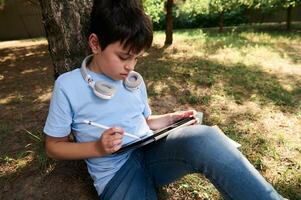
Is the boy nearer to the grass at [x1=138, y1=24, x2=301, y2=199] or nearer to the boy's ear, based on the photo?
the boy's ear

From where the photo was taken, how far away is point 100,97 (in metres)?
1.99

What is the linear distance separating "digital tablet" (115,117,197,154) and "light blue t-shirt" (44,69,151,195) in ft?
0.38

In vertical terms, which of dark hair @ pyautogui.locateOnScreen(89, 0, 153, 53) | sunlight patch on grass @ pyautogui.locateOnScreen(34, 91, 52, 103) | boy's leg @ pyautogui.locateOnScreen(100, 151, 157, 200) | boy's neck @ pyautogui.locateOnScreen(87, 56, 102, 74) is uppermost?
dark hair @ pyautogui.locateOnScreen(89, 0, 153, 53)

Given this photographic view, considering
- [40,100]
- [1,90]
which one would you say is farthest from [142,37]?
[1,90]

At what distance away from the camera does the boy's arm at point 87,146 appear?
1.78 metres

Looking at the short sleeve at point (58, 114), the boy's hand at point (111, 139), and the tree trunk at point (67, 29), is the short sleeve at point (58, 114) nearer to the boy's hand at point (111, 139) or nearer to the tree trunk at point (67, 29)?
the boy's hand at point (111, 139)

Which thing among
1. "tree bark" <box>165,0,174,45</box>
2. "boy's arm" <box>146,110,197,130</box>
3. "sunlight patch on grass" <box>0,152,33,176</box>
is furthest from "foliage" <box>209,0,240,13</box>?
"boy's arm" <box>146,110,197,130</box>

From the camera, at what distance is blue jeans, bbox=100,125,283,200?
5.76 ft

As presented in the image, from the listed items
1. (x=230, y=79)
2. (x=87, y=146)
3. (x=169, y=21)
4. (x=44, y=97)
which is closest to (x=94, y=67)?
(x=87, y=146)

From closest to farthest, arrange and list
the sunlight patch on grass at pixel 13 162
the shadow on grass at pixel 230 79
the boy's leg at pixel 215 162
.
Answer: the boy's leg at pixel 215 162 → the sunlight patch on grass at pixel 13 162 → the shadow on grass at pixel 230 79

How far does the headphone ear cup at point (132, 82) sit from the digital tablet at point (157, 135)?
293 mm

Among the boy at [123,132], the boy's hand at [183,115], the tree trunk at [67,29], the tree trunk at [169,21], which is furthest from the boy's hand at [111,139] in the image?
the tree trunk at [169,21]

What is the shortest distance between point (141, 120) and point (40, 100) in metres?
2.50

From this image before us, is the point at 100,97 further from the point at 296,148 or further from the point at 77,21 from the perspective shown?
the point at 296,148
